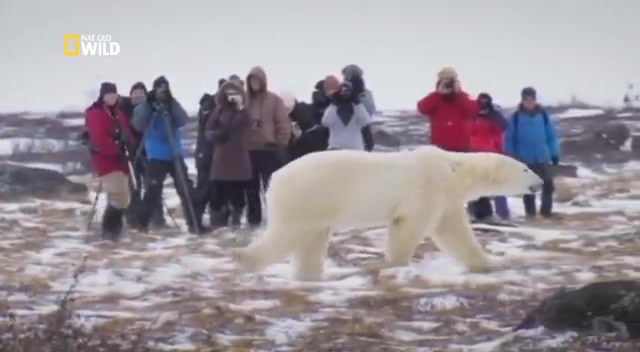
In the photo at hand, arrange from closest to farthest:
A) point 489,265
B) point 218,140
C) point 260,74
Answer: point 489,265 → point 260,74 → point 218,140

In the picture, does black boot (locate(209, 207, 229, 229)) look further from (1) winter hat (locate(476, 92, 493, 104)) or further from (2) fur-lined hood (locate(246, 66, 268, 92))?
(1) winter hat (locate(476, 92, 493, 104))

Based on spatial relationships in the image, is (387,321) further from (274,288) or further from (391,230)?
(391,230)

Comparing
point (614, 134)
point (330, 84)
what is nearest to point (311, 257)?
point (330, 84)

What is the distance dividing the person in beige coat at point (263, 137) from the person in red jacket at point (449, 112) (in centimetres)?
45

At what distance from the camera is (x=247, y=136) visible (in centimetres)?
381

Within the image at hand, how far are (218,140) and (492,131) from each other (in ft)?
2.75

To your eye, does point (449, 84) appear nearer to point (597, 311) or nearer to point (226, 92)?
point (226, 92)

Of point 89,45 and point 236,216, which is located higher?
point 89,45

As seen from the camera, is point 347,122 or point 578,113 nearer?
point 578,113

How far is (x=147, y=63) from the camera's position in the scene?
10.8ft

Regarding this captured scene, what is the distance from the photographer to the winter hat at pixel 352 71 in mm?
A: 3398

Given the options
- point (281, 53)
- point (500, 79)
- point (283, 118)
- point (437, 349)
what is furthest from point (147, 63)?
point (437, 349)

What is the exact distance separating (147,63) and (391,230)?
0.79 m

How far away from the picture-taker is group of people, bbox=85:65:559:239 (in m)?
3.56
